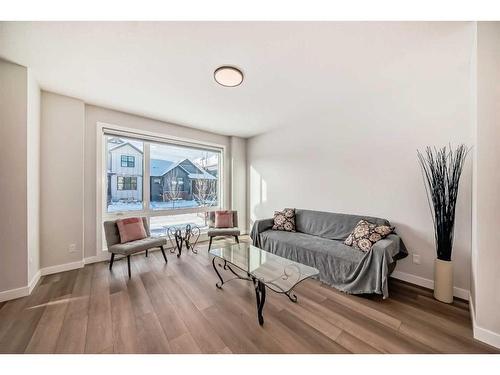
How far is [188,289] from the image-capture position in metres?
2.19

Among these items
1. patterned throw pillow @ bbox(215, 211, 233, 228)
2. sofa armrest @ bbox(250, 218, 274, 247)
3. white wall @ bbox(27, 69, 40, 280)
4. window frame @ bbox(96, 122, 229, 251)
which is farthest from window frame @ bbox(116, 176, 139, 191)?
sofa armrest @ bbox(250, 218, 274, 247)

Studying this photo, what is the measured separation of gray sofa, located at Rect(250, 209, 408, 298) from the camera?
78.9 inches

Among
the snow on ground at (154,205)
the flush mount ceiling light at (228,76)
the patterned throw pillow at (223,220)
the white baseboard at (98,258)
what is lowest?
the white baseboard at (98,258)

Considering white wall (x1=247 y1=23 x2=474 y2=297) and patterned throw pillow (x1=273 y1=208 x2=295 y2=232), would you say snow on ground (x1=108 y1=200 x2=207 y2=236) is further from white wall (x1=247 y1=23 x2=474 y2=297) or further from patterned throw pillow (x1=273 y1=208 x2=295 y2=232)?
white wall (x1=247 y1=23 x2=474 y2=297)

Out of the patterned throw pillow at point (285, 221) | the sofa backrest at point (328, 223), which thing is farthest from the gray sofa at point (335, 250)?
the patterned throw pillow at point (285, 221)

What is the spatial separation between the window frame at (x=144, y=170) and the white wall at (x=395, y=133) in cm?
183

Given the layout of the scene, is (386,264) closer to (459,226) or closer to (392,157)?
(459,226)

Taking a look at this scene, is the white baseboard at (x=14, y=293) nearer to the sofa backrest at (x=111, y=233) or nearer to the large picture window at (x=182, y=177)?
the sofa backrest at (x=111, y=233)

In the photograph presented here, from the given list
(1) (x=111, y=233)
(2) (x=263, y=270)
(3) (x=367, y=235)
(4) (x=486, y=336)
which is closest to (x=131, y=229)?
(1) (x=111, y=233)

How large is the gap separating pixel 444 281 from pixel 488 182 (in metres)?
1.15

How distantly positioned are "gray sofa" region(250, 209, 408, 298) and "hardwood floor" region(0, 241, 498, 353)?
0.17 meters

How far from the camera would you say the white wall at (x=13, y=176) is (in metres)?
1.94

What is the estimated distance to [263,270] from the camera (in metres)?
1.95
